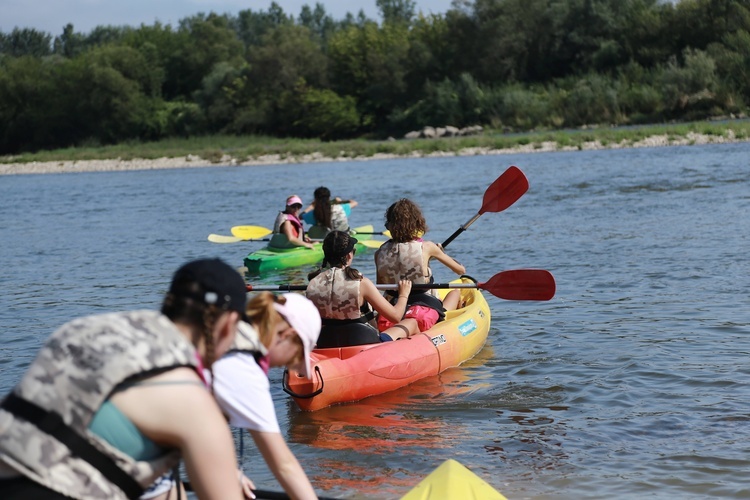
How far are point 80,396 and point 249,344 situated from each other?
651mm

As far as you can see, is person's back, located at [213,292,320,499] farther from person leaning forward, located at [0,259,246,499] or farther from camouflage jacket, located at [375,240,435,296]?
camouflage jacket, located at [375,240,435,296]

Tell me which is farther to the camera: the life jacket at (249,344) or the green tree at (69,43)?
the green tree at (69,43)

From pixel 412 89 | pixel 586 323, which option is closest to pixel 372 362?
pixel 586 323

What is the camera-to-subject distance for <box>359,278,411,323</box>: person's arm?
607cm

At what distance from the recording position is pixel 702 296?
913cm

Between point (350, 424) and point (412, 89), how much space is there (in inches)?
2031

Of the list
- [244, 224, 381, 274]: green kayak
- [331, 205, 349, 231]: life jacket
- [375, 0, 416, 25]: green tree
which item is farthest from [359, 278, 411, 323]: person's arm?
[375, 0, 416, 25]: green tree

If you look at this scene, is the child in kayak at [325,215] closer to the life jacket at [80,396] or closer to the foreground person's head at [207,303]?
the foreground person's head at [207,303]

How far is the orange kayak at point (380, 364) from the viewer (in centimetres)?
594

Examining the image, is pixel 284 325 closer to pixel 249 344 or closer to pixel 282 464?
pixel 249 344

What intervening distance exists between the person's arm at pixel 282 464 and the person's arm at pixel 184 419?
21.5 inches

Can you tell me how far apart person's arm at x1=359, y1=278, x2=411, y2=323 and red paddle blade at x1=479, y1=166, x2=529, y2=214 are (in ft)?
7.96

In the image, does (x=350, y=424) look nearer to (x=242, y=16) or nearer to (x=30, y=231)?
(x=30, y=231)

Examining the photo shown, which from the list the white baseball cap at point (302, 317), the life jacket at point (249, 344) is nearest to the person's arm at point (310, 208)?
the white baseball cap at point (302, 317)
